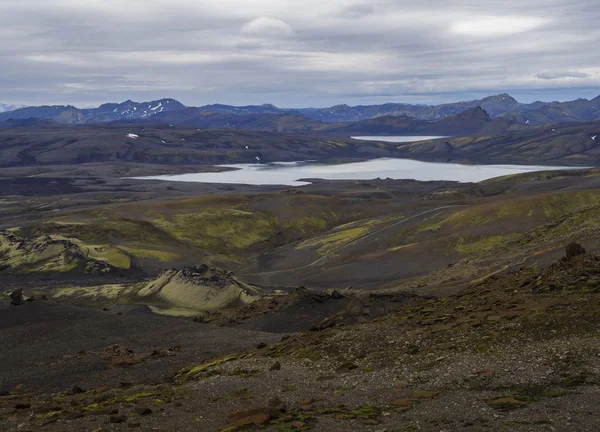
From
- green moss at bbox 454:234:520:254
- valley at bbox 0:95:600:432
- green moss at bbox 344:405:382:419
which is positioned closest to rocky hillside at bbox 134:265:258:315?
valley at bbox 0:95:600:432

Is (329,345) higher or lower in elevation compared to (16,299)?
higher

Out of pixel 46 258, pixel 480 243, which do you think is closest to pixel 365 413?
pixel 480 243

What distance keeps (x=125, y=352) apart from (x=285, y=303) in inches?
542

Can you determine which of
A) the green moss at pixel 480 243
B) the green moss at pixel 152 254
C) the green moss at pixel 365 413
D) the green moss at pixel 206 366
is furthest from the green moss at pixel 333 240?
the green moss at pixel 365 413

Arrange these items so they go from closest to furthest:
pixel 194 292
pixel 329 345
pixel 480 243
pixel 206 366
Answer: pixel 329 345 → pixel 206 366 → pixel 194 292 → pixel 480 243

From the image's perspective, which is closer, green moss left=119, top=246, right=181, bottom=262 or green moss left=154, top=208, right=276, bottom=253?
green moss left=119, top=246, right=181, bottom=262

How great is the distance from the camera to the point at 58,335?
116ft

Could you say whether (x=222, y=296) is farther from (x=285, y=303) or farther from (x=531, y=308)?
(x=531, y=308)

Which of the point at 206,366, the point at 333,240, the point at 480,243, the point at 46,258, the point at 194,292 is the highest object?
the point at 206,366

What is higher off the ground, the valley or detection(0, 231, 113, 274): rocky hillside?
the valley

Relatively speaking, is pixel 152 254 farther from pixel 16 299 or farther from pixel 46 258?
pixel 16 299

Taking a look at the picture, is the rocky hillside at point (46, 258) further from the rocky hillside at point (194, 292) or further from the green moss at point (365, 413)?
the green moss at point (365, 413)

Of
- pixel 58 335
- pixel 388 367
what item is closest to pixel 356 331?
pixel 388 367

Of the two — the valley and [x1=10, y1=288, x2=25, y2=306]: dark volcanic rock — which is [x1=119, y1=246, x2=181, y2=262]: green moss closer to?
the valley
